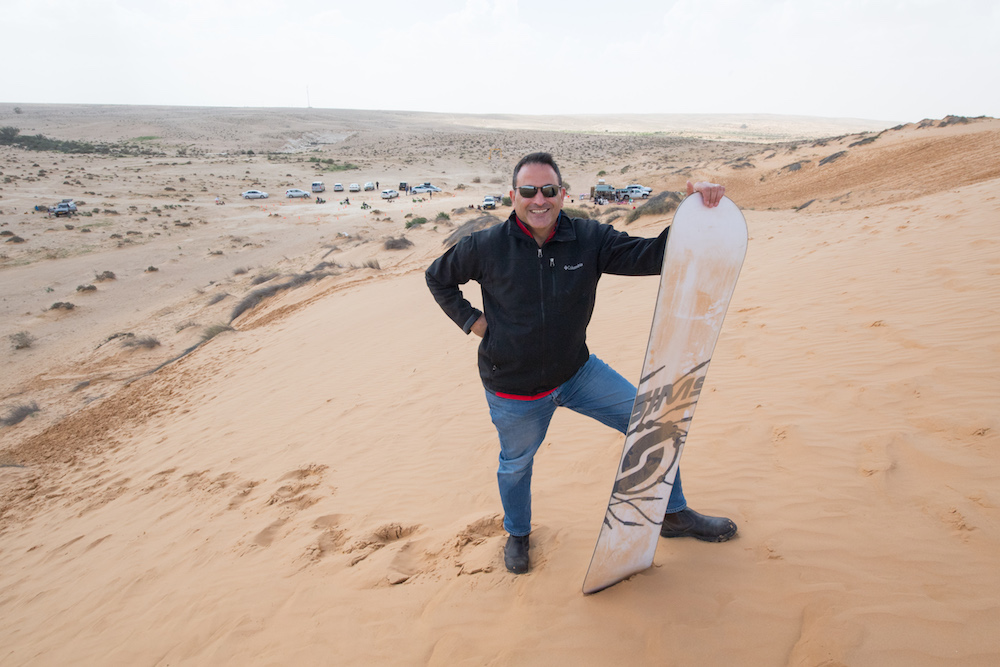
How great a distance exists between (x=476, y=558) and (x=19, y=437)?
888 cm

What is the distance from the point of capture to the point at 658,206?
52.2 feet

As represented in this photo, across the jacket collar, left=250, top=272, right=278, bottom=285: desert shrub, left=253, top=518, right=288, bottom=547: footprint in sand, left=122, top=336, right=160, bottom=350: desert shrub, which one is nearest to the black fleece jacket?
the jacket collar

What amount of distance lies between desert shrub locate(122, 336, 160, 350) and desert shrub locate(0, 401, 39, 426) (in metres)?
2.93

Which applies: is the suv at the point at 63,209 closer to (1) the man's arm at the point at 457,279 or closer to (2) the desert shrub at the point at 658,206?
(2) the desert shrub at the point at 658,206

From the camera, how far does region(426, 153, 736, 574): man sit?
2256 mm

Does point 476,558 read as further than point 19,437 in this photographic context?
No

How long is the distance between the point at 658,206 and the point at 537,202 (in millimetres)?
14912

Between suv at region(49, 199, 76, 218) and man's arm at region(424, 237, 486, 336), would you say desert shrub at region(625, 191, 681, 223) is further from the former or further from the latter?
suv at region(49, 199, 76, 218)

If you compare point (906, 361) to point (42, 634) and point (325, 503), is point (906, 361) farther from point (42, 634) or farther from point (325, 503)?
point (42, 634)

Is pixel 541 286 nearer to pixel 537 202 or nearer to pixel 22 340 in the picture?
pixel 537 202

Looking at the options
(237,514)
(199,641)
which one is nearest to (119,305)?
(237,514)

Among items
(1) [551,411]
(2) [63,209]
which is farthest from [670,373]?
(2) [63,209]

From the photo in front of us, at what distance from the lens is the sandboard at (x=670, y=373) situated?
201 cm

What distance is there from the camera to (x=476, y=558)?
9.53 feet
